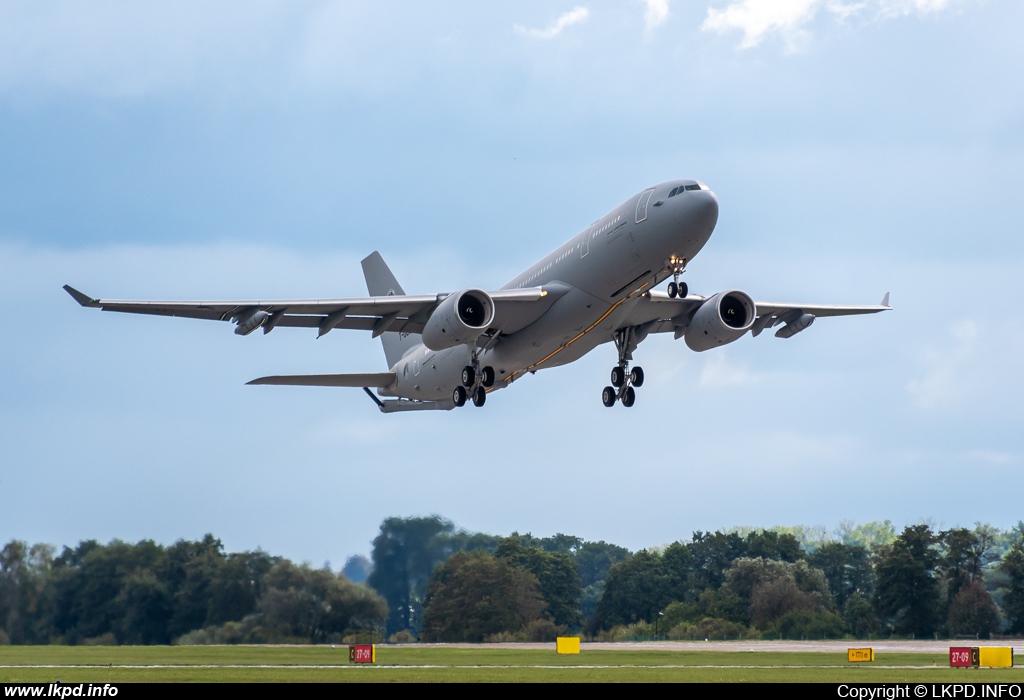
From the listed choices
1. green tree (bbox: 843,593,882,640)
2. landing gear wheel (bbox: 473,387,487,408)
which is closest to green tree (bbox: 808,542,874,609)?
green tree (bbox: 843,593,882,640)

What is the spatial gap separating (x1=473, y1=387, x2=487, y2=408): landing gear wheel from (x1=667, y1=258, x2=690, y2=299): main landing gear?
8.08 m

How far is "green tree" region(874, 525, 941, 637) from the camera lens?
209 feet

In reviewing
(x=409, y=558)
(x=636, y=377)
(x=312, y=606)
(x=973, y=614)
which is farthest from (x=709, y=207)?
(x=973, y=614)

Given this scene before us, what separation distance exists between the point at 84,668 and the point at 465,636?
25648mm

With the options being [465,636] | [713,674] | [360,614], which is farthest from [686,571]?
[713,674]

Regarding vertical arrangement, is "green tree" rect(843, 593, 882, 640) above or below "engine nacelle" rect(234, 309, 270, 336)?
below

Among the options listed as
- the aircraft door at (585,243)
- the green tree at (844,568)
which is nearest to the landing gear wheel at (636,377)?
the aircraft door at (585,243)

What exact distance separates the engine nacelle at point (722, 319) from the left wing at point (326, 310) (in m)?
5.98

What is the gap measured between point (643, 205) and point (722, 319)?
727cm

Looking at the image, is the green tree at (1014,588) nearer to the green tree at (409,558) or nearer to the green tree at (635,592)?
the green tree at (635,592)

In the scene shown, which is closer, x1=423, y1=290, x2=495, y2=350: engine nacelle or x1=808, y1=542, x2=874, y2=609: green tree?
x1=423, y1=290, x2=495, y2=350: engine nacelle

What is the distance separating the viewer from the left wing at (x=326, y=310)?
35.4m

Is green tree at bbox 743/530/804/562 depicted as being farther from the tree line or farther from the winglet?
the winglet

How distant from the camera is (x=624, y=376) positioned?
132 ft
